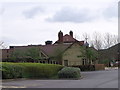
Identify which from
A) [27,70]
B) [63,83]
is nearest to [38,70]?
[27,70]

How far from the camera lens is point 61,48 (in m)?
70.4

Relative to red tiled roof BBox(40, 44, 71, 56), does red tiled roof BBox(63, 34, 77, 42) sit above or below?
above

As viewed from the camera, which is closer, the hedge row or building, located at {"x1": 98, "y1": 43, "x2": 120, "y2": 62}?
the hedge row

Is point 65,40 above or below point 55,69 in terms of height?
above

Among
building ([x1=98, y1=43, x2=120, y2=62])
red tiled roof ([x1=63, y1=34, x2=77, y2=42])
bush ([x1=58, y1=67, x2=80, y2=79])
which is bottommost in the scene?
bush ([x1=58, y1=67, x2=80, y2=79])

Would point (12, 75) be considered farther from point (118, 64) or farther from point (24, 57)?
point (118, 64)

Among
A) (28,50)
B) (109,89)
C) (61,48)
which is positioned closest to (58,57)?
(61,48)

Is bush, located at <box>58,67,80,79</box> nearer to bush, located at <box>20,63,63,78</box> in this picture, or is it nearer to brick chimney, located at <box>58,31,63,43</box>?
bush, located at <box>20,63,63,78</box>

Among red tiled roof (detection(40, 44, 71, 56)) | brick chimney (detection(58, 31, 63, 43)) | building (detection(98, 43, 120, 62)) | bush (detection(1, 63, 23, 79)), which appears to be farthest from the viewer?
building (detection(98, 43, 120, 62))

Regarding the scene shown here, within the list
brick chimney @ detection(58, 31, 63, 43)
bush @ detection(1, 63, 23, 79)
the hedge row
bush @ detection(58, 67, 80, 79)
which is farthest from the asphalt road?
brick chimney @ detection(58, 31, 63, 43)

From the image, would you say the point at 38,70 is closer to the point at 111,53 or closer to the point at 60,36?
the point at 60,36

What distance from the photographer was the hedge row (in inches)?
1141

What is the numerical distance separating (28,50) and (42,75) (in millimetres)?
34372

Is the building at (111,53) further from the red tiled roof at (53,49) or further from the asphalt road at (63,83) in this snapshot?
the asphalt road at (63,83)
